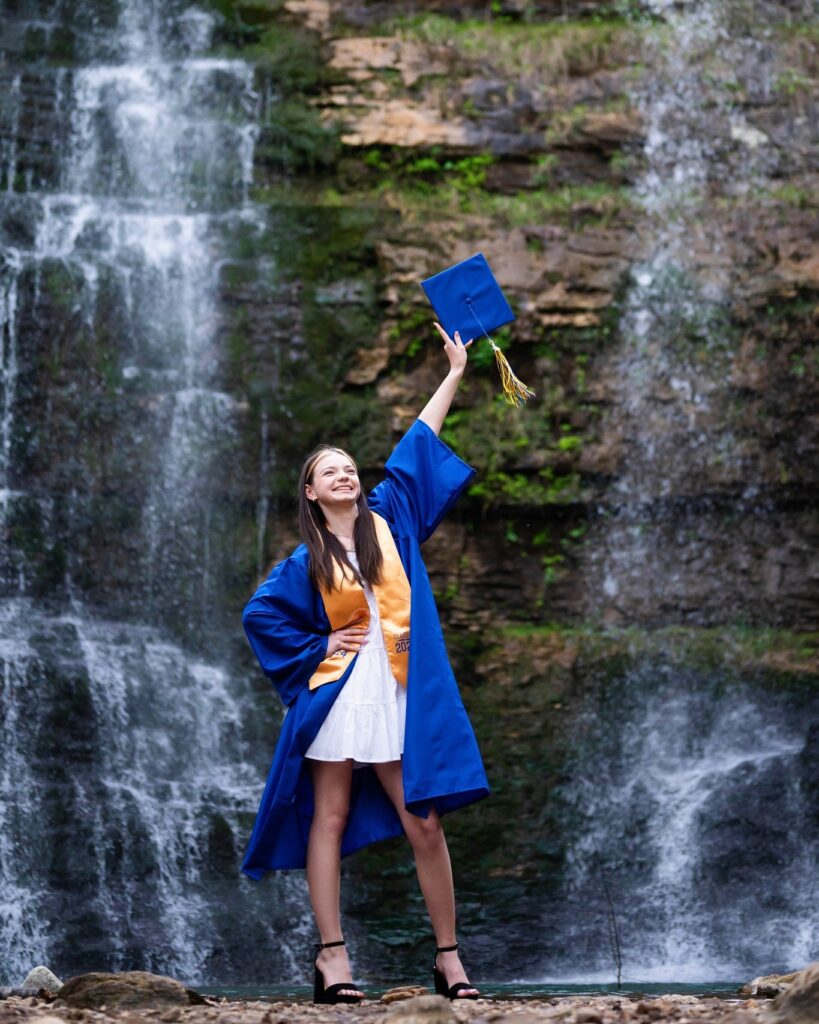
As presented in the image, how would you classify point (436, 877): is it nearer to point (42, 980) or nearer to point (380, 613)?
point (380, 613)

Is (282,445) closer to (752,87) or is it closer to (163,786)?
(163,786)

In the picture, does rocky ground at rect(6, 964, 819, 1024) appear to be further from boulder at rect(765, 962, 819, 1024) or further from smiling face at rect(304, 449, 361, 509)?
smiling face at rect(304, 449, 361, 509)

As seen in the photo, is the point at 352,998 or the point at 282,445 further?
the point at 282,445

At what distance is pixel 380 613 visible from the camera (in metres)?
→ 4.39

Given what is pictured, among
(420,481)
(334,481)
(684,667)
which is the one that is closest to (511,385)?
(420,481)

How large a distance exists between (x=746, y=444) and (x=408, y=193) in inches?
119

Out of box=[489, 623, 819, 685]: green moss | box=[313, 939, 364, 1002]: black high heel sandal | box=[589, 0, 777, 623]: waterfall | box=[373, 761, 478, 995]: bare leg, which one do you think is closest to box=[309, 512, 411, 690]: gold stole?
box=[373, 761, 478, 995]: bare leg

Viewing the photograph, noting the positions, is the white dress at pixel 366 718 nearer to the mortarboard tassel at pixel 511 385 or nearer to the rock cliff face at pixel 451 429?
the mortarboard tassel at pixel 511 385

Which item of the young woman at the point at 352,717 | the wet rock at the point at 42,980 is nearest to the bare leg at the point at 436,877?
the young woman at the point at 352,717

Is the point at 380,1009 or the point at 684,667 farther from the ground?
the point at 684,667

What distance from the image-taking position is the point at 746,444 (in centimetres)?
918

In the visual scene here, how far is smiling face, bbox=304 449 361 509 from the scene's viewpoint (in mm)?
4445

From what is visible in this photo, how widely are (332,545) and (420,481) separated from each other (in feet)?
1.31

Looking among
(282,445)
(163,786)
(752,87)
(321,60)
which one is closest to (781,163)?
(752,87)
